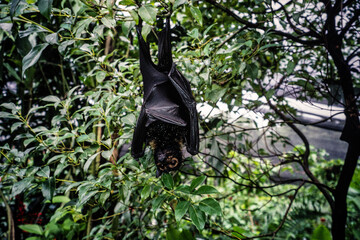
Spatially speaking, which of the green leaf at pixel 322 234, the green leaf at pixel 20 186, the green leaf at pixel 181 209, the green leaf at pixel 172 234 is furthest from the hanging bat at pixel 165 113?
the green leaf at pixel 322 234

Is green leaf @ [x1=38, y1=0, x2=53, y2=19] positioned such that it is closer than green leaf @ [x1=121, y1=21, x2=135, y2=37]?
Yes

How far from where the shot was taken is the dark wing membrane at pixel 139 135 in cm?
71

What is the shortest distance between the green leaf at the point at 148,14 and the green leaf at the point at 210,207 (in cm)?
49

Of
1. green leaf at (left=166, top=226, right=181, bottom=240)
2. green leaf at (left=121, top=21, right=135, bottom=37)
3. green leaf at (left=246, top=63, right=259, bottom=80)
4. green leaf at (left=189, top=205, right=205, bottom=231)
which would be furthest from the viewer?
green leaf at (left=166, top=226, right=181, bottom=240)

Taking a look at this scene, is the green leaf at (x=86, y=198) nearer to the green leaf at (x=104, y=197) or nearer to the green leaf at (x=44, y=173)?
the green leaf at (x=104, y=197)

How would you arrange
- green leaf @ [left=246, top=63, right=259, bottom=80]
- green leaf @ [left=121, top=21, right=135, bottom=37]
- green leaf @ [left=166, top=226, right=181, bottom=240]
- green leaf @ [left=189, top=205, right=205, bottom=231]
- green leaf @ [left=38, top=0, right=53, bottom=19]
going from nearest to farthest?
green leaf @ [left=38, top=0, right=53, bottom=19] < green leaf @ [left=189, top=205, right=205, bottom=231] < green leaf @ [left=121, top=21, right=135, bottom=37] < green leaf @ [left=246, top=63, right=259, bottom=80] < green leaf @ [left=166, top=226, right=181, bottom=240]

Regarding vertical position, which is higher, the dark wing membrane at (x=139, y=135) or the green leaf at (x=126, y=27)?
the green leaf at (x=126, y=27)

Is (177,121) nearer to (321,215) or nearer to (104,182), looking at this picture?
(104,182)

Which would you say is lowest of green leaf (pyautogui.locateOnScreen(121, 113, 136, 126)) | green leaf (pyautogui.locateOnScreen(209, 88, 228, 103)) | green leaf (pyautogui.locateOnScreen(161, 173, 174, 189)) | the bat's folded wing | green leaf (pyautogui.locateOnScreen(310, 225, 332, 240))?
green leaf (pyautogui.locateOnScreen(310, 225, 332, 240))

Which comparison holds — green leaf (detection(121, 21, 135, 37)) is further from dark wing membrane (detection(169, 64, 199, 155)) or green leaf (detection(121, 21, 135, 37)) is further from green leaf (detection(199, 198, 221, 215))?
green leaf (detection(199, 198, 221, 215))

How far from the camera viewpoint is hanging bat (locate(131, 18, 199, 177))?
691mm

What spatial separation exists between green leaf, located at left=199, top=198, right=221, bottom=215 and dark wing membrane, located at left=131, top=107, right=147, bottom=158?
0.88 ft

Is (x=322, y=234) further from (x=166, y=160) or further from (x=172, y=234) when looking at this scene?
(x=166, y=160)

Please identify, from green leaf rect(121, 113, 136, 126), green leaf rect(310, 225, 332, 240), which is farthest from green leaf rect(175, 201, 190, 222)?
green leaf rect(310, 225, 332, 240)
